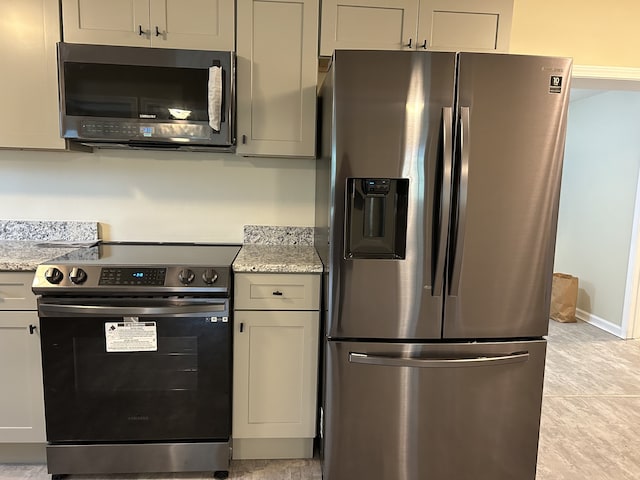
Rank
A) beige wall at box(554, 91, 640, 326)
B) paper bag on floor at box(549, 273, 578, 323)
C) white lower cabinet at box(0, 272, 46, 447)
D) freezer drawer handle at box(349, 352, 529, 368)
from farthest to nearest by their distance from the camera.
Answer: paper bag on floor at box(549, 273, 578, 323) → beige wall at box(554, 91, 640, 326) → white lower cabinet at box(0, 272, 46, 447) → freezer drawer handle at box(349, 352, 529, 368)

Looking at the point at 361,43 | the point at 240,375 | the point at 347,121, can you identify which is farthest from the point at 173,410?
the point at 361,43

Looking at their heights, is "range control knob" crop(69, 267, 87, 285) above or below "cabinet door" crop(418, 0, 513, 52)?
below

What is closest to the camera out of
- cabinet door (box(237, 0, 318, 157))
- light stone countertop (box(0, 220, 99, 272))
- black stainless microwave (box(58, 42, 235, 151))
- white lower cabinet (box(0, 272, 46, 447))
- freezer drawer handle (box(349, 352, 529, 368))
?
freezer drawer handle (box(349, 352, 529, 368))

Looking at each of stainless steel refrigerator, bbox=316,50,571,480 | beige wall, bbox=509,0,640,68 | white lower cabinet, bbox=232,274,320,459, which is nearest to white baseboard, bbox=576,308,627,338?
beige wall, bbox=509,0,640,68

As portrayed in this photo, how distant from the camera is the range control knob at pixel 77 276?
183 cm

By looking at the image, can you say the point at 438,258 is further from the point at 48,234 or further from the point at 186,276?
the point at 48,234

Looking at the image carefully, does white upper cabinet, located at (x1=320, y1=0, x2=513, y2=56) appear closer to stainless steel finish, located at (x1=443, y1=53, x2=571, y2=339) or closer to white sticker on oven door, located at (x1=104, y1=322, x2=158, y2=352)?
stainless steel finish, located at (x1=443, y1=53, x2=571, y2=339)

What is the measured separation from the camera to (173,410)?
196 cm

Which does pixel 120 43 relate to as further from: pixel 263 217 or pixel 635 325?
pixel 635 325

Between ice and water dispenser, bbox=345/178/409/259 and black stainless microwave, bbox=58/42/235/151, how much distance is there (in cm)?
76

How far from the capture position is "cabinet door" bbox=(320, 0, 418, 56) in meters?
2.13

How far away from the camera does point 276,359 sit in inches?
79.6

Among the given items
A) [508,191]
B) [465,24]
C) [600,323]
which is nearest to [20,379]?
[508,191]

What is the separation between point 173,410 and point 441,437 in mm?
1129
